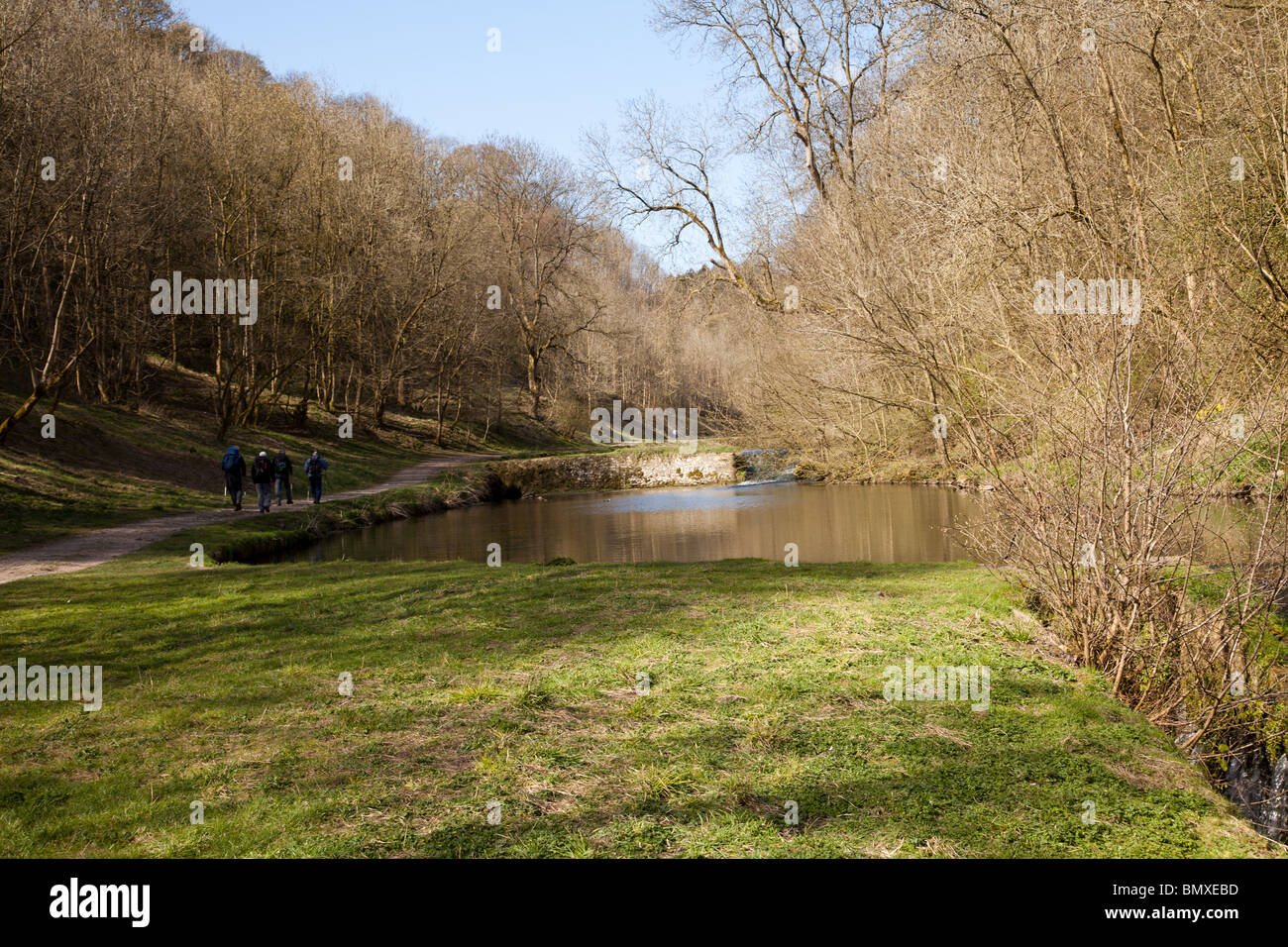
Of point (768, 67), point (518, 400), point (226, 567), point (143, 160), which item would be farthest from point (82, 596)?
point (518, 400)

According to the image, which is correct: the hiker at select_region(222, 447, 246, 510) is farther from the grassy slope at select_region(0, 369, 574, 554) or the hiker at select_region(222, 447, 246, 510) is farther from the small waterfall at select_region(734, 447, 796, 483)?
the small waterfall at select_region(734, 447, 796, 483)

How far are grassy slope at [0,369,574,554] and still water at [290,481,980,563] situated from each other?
4.36 metres

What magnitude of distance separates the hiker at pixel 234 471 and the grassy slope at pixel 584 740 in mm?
11822

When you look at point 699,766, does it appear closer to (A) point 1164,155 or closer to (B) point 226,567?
(B) point 226,567

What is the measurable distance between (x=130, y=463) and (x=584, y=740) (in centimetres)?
2154

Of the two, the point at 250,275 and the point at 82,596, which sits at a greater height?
the point at 250,275

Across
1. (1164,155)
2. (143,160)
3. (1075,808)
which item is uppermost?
(143,160)

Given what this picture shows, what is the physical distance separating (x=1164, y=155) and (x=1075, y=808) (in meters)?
12.1

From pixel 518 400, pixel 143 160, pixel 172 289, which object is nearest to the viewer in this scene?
pixel 143 160

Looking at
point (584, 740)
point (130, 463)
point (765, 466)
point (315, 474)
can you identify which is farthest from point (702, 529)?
point (584, 740)

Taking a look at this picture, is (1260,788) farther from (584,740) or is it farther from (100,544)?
(100,544)

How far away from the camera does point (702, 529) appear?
22.2 m

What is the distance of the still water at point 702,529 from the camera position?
1795cm

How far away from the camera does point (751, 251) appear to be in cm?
2670
